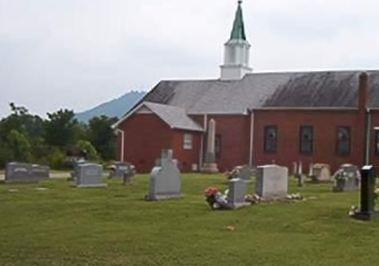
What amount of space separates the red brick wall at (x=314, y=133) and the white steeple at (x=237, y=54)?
6.62 meters

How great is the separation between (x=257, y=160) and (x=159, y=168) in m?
28.8

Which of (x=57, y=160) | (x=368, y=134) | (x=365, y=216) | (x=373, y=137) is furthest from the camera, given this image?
(x=57, y=160)

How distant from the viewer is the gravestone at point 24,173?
30.5m

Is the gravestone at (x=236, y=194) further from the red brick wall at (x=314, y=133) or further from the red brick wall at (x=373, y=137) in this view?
the red brick wall at (x=314, y=133)

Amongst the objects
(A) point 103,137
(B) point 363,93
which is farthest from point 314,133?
(A) point 103,137

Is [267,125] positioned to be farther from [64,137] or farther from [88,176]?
[88,176]

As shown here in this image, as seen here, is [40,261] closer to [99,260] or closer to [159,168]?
[99,260]

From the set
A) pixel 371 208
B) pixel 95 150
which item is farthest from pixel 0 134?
pixel 371 208

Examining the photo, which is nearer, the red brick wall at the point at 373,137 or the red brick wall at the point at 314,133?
the red brick wall at the point at 373,137

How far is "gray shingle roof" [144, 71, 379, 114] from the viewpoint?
48.8m

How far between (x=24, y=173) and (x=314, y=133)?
23.4 metres

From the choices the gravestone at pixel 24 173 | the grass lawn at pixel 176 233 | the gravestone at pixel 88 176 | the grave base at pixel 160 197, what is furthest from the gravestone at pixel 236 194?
the gravestone at pixel 24 173

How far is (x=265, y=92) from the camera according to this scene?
52.0 meters

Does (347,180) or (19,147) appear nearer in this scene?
(347,180)
